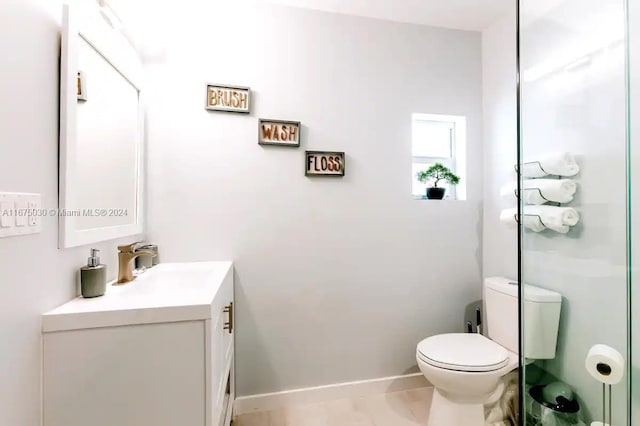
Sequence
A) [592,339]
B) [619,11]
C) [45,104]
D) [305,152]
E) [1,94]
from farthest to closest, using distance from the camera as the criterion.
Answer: [305,152], [592,339], [619,11], [45,104], [1,94]

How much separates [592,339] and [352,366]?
4.08 ft

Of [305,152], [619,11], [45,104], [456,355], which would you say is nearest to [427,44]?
[619,11]

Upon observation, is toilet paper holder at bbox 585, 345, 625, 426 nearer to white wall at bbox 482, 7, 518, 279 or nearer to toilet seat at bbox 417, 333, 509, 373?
toilet seat at bbox 417, 333, 509, 373

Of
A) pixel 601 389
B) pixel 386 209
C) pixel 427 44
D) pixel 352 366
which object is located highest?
pixel 427 44

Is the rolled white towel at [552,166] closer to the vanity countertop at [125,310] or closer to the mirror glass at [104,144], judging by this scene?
the vanity countertop at [125,310]

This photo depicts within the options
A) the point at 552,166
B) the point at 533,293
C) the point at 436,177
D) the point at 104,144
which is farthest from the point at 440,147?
the point at 104,144

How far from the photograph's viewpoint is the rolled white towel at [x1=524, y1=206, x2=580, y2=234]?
1407 millimetres

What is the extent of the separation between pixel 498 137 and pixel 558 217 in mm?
791

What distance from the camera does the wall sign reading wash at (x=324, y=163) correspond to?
1.84 meters

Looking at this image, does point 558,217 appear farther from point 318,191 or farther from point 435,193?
point 318,191

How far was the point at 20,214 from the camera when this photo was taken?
0.79 meters

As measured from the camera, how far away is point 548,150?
59.9 inches

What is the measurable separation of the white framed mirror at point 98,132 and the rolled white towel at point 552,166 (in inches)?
72.1

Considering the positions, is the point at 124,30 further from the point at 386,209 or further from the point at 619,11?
the point at 619,11
